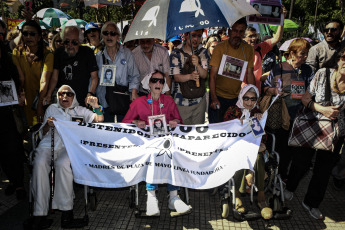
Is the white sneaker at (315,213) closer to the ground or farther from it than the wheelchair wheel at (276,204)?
closer to the ground

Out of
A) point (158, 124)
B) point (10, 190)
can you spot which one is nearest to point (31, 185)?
point (10, 190)

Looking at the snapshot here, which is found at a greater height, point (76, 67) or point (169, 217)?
point (76, 67)

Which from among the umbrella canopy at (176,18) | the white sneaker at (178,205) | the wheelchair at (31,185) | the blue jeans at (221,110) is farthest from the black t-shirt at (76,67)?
the white sneaker at (178,205)

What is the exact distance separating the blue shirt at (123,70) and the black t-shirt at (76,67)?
0.19 m

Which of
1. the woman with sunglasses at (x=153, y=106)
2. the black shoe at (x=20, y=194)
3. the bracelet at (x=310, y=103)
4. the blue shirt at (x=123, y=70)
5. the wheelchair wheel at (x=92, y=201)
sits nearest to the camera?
the bracelet at (x=310, y=103)

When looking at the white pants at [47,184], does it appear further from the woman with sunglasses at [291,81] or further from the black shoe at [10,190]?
the woman with sunglasses at [291,81]

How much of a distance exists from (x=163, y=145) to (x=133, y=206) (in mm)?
878

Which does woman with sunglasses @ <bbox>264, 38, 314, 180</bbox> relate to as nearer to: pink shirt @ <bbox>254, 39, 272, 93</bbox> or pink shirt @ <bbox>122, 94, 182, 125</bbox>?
pink shirt @ <bbox>254, 39, 272, 93</bbox>

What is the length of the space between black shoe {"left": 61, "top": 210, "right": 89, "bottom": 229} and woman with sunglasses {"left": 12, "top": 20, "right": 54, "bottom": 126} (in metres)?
1.49

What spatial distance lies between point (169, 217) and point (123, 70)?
7.55ft

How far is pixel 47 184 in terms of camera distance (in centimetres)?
→ 343

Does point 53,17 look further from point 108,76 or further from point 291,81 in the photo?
point 291,81

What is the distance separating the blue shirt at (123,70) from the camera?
452 centimetres

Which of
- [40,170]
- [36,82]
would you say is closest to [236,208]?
[40,170]
